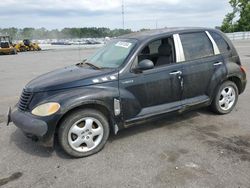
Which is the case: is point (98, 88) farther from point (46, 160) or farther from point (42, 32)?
point (42, 32)

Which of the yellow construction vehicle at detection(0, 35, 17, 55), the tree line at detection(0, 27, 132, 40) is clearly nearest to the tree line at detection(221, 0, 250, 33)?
the tree line at detection(0, 27, 132, 40)

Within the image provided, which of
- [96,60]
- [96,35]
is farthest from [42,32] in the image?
[96,60]

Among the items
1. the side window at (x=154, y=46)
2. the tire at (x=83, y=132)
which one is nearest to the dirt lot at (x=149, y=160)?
the tire at (x=83, y=132)

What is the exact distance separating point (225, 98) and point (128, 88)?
2.31 m

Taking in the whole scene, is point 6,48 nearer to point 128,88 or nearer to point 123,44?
point 123,44

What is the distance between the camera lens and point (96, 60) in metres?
4.78

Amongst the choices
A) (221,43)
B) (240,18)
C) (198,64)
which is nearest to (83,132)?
(198,64)

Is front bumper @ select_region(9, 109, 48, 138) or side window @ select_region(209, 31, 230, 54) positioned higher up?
side window @ select_region(209, 31, 230, 54)

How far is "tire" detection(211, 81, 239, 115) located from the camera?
5.11 metres

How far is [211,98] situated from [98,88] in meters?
2.34

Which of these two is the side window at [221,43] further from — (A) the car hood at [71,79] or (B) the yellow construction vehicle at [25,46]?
(B) the yellow construction vehicle at [25,46]

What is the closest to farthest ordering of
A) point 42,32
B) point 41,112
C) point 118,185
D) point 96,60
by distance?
point 118,185 → point 41,112 → point 96,60 → point 42,32

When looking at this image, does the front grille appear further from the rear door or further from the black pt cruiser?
the rear door

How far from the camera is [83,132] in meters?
3.77
